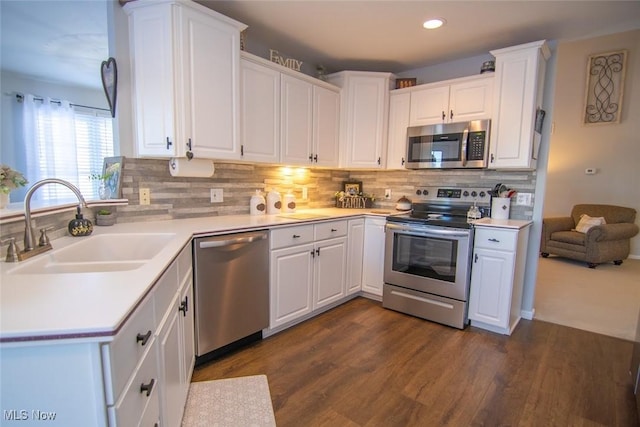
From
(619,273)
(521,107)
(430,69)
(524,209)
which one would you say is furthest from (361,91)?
(619,273)

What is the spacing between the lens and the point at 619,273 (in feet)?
14.7

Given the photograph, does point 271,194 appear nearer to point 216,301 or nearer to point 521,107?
point 216,301

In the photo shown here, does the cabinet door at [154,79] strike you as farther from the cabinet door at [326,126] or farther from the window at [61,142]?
the window at [61,142]

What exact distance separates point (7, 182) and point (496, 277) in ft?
10.2

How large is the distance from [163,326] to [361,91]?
9.46 ft

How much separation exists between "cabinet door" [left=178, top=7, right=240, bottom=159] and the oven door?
1651mm

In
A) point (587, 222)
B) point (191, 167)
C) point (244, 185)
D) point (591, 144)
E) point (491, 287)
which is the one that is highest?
point (591, 144)

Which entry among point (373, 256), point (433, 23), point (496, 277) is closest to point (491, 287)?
point (496, 277)

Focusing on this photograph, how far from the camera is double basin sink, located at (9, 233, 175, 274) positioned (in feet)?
3.97

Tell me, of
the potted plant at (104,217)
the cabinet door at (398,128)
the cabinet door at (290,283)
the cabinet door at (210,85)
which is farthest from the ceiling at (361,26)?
the cabinet door at (290,283)

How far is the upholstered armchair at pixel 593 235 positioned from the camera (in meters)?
4.69

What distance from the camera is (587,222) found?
4.98m

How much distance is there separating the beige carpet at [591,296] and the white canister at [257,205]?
9.03 ft

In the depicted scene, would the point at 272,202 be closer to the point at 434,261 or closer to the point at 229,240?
the point at 229,240
